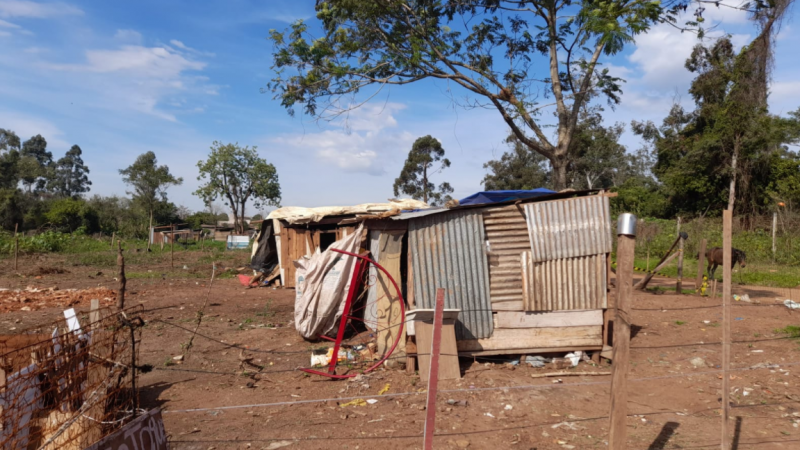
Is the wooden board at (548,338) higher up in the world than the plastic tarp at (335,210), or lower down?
lower down

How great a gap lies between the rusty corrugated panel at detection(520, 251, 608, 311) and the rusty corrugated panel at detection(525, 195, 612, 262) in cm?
11

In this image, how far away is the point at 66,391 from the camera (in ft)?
14.1

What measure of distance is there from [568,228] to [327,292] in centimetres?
402

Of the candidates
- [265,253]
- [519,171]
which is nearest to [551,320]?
[265,253]

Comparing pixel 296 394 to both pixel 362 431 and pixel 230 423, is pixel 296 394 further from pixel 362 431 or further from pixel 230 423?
pixel 362 431

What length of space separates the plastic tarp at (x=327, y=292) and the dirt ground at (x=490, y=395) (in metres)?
0.42

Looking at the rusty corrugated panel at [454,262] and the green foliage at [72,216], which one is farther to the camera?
the green foliage at [72,216]

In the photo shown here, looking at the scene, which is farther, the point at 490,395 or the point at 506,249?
the point at 506,249

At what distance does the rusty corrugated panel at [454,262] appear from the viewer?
7363 mm

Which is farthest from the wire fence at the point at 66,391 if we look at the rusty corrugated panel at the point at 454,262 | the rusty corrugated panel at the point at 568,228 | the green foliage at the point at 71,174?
the green foliage at the point at 71,174

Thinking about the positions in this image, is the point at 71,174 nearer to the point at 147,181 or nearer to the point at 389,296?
the point at 147,181

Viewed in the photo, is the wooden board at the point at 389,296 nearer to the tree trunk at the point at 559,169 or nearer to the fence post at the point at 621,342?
the fence post at the point at 621,342

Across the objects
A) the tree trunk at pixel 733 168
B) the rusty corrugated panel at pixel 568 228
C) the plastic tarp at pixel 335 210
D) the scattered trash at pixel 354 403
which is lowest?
the scattered trash at pixel 354 403

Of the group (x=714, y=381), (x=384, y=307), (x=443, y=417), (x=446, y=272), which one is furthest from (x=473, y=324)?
(x=714, y=381)
